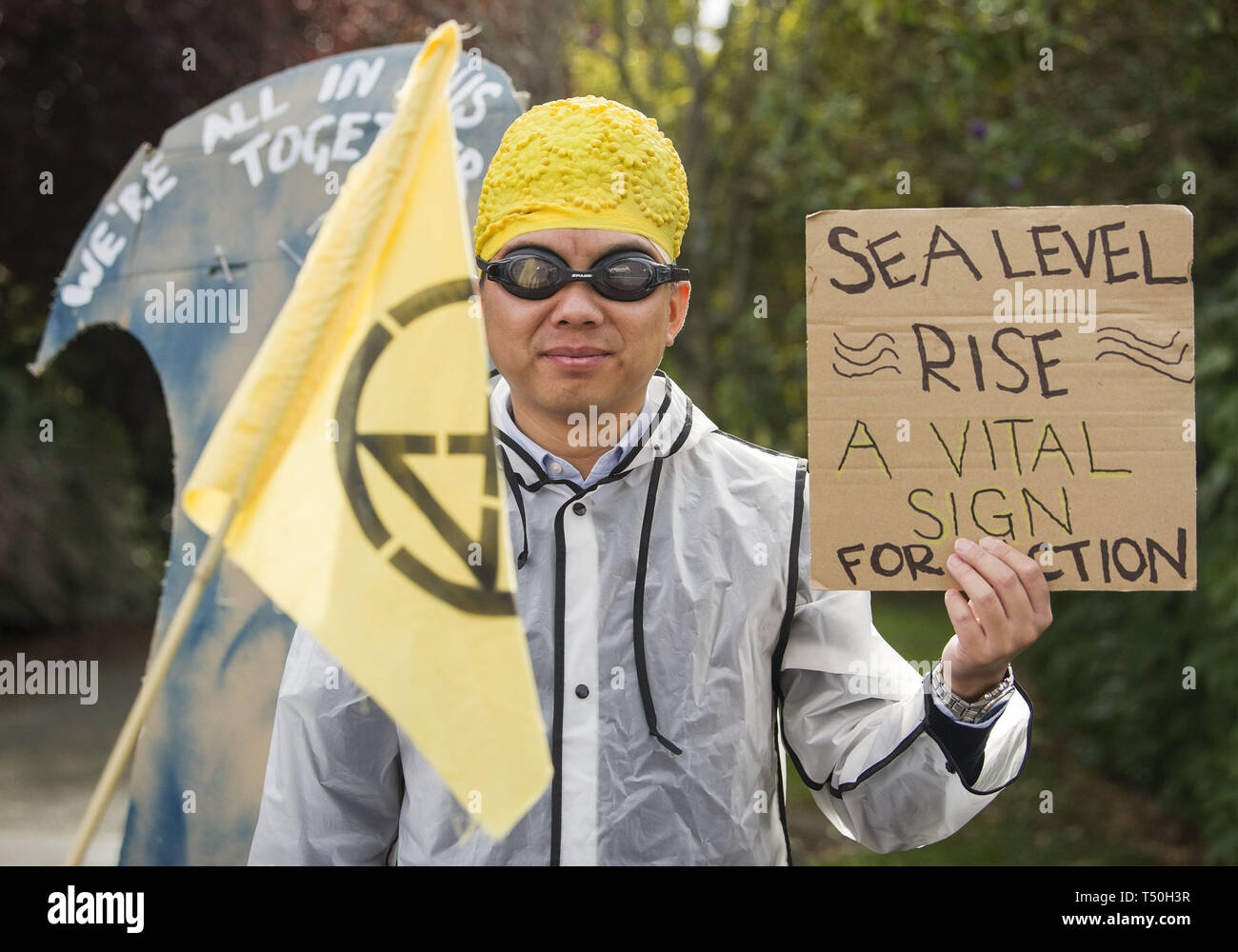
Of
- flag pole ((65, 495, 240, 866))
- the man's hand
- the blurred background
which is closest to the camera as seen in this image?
flag pole ((65, 495, 240, 866))

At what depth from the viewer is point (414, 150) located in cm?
172

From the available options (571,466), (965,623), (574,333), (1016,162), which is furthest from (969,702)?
(1016,162)

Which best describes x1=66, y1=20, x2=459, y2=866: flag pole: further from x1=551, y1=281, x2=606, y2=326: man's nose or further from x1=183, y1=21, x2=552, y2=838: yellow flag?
x1=551, y1=281, x2=606, y2=326: man's nose

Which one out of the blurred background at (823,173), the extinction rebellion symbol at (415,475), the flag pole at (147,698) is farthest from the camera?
the blurred background at (823,173)

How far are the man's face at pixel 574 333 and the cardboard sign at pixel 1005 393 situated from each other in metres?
0.29

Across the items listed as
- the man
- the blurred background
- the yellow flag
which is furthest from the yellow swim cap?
the blurred background

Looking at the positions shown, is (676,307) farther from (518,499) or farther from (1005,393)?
(1005,393)

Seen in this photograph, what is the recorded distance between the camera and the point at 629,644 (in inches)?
74.4

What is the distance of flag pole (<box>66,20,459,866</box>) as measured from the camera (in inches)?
59.2

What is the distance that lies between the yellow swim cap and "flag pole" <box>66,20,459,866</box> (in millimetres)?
212

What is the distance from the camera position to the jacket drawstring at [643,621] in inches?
73.5

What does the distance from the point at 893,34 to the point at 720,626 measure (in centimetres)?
552

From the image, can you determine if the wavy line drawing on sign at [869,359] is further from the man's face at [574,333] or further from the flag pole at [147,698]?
the flag pole at [147,698]

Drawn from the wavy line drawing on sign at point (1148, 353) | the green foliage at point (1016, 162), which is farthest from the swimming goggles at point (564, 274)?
the green foliage at point (1016, 162)
